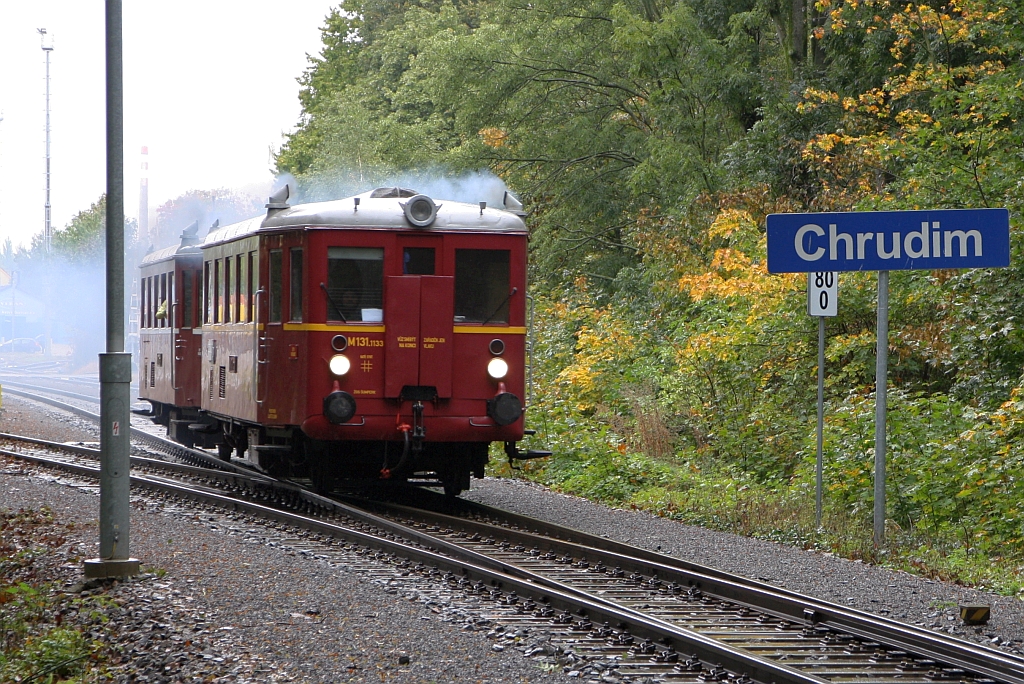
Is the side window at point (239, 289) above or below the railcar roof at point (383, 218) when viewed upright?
below

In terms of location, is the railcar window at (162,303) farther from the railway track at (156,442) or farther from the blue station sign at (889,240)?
the blue station sign at (889,240)

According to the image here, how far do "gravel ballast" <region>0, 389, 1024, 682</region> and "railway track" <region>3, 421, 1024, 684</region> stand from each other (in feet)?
1.21

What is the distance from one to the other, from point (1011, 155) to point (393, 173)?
17.6m

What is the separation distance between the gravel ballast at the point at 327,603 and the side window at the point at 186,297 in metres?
4.76

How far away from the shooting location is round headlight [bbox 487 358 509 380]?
471 inches

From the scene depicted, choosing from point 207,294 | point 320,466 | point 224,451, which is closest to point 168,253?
point 207,294

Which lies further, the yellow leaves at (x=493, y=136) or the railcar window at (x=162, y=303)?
the yellow leaves at (x=493, y=136)

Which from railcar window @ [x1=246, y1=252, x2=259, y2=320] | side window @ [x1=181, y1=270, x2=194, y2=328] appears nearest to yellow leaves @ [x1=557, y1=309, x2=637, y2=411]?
side window @ [x1=181, y1=270, x2=194, y2=328]

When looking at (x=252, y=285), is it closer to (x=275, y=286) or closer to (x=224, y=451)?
(x=275, y=286)

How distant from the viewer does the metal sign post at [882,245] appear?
388 inches

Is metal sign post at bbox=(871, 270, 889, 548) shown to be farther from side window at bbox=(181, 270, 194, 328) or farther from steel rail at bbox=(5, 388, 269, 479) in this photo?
side window at bbox=(181, 270, 194, 328)

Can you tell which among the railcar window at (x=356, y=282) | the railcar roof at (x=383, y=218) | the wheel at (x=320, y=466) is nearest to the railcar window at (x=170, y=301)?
the wheel at (x=320, y=466)

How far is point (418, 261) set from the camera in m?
11.9

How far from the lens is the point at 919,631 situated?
6.82 metres
